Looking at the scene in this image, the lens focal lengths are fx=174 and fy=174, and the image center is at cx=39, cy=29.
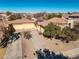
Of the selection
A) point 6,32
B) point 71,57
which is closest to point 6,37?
point 6,32

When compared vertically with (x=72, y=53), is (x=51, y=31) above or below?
above

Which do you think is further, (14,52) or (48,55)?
(14,52)

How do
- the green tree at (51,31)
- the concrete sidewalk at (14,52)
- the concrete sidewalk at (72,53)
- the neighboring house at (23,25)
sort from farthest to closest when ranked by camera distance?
the neighboring house at (23,25) → the green tree at (51,31) → the concrete sidewalk at (72,53) → the concrete sidewalk at (14,52)

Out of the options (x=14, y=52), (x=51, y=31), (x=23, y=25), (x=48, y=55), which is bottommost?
(x=23, y=25)

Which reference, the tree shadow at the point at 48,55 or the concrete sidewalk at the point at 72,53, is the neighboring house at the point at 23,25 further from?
the concrete sidewalk at the point at 72,53

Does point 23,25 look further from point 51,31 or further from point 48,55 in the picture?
point 48,55

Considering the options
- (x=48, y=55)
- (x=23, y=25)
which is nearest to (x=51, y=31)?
(x=48, y=55)

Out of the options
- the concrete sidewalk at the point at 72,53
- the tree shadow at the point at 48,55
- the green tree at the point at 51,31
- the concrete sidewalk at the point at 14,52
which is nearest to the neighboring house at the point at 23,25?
the green tree at the point at 51,31

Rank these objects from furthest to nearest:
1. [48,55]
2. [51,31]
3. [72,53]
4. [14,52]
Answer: [51,31] < [72,53] < [14,52] < [48,55]

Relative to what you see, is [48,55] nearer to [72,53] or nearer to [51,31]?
[72,53]

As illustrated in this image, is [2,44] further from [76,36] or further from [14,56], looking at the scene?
[76,36]

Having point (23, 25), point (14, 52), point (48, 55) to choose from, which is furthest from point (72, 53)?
point (23, 25)

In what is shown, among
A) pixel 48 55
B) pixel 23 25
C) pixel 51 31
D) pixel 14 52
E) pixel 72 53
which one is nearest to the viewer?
pixel 48 55
